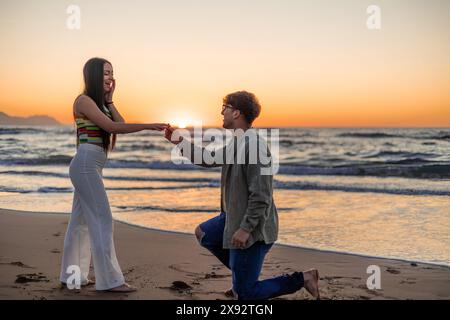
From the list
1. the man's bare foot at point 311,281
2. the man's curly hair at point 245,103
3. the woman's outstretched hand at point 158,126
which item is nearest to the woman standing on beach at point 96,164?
the woman's outstretched hand at point 158,126

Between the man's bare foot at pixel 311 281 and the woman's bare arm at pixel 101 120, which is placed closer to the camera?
the man's bare foot at pixel 311 281

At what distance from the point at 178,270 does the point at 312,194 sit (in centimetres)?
797

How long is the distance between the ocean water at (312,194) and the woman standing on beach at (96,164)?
3.02m

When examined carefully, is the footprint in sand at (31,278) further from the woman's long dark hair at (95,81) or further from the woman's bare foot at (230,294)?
the woman's bare foot at (230,294)

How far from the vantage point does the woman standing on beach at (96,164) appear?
458 centimetres

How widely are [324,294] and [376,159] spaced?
2263cm

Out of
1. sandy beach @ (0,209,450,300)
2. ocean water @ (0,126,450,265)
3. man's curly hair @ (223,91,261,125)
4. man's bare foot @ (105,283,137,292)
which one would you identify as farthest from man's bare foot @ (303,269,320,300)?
ocean water @ (0,126,450,265)

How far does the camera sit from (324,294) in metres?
4.80

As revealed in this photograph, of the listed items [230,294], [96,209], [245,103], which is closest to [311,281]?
[230,294]

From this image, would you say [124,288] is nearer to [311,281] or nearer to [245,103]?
[311,281]

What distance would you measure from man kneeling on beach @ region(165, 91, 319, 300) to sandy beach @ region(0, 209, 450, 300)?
0.75m

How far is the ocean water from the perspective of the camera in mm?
7574
